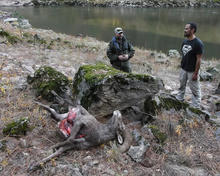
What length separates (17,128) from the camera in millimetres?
3654

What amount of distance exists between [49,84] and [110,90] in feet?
5.68

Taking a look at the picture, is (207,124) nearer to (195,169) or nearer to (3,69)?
(195,169)

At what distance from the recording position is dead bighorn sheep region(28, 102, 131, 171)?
3354 millimetres

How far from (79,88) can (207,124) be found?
2.89m

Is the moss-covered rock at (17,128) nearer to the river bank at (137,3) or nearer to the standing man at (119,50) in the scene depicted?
the standing man at (119,50)

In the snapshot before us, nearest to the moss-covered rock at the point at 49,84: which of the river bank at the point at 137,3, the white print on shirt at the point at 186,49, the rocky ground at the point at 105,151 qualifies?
the rocky ground at the point at 105,151

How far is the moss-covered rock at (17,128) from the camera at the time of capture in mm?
3586

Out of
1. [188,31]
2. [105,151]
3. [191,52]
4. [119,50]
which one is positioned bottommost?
[105,151]

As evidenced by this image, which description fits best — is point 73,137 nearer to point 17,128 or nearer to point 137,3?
point 17,128

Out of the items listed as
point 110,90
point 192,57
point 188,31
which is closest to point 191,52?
point 192,57

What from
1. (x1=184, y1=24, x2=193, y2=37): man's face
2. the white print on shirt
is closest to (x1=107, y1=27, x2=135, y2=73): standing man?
the white print on shirt

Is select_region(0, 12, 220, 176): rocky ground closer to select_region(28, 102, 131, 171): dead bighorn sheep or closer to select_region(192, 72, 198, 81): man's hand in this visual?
select_region(28, 102, 131, 171): dead bighorn sheep

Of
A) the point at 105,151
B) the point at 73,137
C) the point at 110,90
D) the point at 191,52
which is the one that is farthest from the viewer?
the point at 191,52

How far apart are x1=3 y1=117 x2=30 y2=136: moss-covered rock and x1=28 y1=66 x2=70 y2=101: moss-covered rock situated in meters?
1.16
